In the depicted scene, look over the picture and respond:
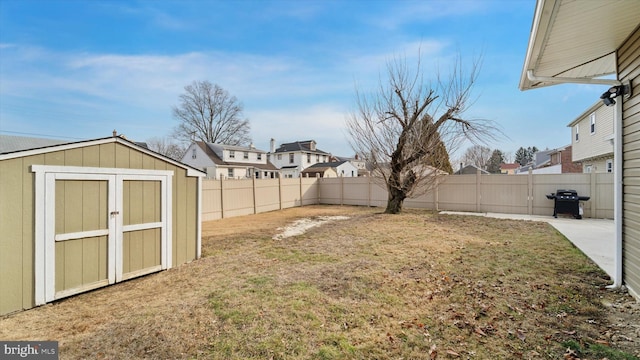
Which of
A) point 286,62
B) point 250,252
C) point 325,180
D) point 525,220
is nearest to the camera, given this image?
point 250,252

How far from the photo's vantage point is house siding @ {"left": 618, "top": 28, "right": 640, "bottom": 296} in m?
3.09

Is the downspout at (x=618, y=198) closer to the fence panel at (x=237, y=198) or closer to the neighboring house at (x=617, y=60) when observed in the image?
the neighboring house at (x=617, y=60)

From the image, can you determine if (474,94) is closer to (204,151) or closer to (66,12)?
(66,12)

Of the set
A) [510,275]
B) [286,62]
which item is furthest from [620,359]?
[286,62]

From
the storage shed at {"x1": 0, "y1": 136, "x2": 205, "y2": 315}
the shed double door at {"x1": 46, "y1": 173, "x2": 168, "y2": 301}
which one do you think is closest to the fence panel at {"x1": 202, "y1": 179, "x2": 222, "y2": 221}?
the storage shed at {"x1": 0, "y1": 136, "x2": 205, "y2": 315}

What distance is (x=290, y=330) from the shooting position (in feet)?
8.51

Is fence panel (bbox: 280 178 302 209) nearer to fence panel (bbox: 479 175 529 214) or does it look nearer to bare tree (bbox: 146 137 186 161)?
fence panel (bbox: 479 175 529 214)

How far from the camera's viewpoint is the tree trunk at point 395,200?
10719 mm

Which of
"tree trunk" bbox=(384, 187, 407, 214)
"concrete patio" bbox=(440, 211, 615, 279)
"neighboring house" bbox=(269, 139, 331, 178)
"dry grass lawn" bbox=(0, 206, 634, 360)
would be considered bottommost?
"dry grass lawn" bbox=(0, 206, 634, 360)

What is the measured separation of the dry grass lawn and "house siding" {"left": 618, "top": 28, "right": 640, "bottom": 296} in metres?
0.44

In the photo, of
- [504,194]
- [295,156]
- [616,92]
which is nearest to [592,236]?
[504,194]

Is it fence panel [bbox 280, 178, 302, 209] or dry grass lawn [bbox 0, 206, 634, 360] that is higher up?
fence panel [bbox 280, 178, 302, 209]

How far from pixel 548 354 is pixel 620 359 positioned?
459mm

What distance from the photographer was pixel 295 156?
35.0 metres
